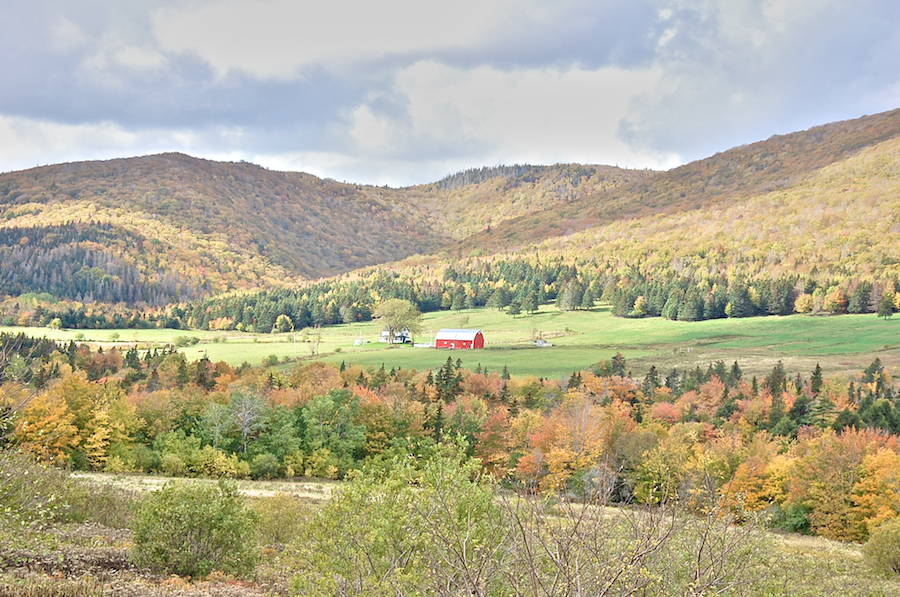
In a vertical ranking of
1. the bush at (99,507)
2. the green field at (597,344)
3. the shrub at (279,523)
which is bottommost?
the shrub at (279,523)

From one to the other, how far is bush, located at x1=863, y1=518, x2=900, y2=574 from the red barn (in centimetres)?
11130

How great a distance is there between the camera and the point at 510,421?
8281 centimetres

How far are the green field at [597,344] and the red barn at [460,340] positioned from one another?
2834mm

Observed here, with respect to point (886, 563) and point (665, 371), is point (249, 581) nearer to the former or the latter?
point (886, 563)

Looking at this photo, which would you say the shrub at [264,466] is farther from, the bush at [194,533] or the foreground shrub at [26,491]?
the bush at [194,533]

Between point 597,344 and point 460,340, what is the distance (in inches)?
1147

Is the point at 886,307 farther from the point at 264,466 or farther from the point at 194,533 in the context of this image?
the point at 194,533

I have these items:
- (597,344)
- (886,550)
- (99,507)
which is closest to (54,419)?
(99,507)

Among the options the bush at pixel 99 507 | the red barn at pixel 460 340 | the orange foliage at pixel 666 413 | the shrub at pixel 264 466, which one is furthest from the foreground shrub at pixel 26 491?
the red barn at pixel 460 340

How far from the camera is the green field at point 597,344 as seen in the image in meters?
122

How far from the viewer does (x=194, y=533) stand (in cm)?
2609

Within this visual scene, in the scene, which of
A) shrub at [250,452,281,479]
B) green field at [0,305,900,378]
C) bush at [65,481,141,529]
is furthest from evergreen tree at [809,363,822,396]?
bush at [65,481,141,529]

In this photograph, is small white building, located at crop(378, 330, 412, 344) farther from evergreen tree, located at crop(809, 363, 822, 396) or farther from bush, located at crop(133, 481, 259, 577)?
bush, located at crop(133, 481, 259, 577)

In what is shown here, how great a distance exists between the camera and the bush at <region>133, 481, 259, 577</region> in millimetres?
25031
